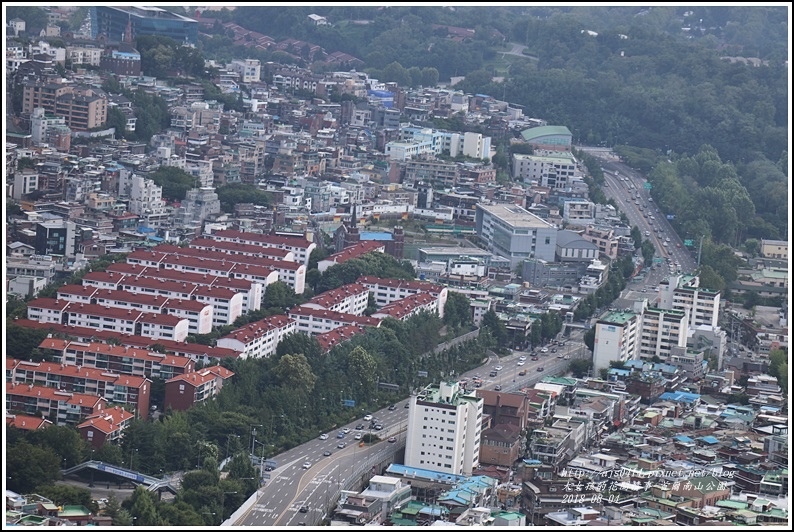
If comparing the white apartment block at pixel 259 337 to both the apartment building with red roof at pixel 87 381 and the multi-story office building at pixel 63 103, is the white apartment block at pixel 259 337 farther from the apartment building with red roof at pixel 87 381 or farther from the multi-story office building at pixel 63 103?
the multi-story office building at pixel 63 103

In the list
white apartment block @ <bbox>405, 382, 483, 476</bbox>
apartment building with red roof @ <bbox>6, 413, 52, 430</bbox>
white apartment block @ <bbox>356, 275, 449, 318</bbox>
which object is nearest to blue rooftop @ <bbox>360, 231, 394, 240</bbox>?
white apartment block @ <bbox>356, 275, 449, 318</bbox>

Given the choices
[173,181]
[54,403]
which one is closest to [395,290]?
[173,181]

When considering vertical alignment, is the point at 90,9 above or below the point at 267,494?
above

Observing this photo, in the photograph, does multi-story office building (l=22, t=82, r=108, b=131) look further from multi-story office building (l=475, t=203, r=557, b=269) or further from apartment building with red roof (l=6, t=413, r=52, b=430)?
apartment building with red roof (l=6, t=413, r=52, b=430)

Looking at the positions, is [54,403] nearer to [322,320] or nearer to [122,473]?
[122,473]

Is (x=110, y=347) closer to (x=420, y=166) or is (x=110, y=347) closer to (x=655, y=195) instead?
(x=420, y=166)

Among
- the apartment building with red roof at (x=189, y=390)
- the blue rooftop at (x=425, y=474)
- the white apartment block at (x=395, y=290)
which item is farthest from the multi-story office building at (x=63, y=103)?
the blue rooftop at (x=425, y=474)

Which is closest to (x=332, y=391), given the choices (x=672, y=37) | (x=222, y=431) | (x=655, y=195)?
(x=222, y=431)
